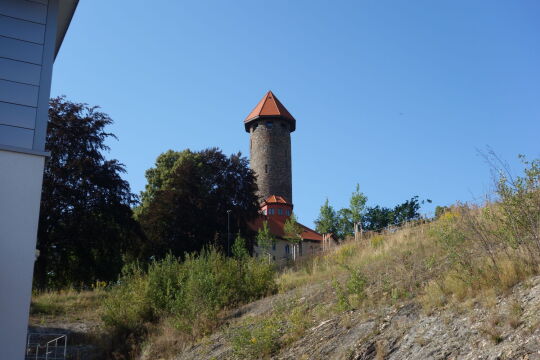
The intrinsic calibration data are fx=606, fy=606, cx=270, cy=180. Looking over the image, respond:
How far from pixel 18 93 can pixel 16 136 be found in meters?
0.46

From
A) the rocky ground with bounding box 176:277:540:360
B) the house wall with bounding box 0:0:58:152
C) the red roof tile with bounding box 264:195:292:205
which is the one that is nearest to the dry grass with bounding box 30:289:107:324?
the rocky ground with bounding box 176:277:540:360

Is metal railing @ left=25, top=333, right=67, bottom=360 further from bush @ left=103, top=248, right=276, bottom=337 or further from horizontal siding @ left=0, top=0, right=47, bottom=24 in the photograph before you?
horizontal siding @ left=0, top=0, right=47, bottom=24

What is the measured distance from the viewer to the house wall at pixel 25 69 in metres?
5.62

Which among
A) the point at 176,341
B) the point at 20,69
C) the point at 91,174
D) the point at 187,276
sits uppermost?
the point at 91,174

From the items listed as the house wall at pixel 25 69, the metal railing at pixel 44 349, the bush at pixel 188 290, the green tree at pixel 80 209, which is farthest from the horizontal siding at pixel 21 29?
the green tree at pixel 80 209

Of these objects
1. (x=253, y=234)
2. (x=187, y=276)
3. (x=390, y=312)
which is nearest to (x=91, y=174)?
(x=253, y=234)

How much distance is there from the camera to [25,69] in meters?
5.89

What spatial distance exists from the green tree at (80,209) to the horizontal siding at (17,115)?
20926 mm

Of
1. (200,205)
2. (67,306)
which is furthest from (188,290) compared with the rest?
(200,205)

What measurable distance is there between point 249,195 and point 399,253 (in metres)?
23.7

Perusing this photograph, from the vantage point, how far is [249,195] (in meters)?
37.0

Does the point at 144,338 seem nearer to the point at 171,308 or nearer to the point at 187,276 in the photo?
the point at 171,308

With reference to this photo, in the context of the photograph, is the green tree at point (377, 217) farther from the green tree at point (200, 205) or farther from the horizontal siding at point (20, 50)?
the horizontal siding at point (20, 50)

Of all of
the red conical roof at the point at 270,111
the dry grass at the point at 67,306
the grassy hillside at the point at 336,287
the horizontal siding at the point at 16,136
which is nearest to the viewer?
the horizontal siding at the point at 16,136
